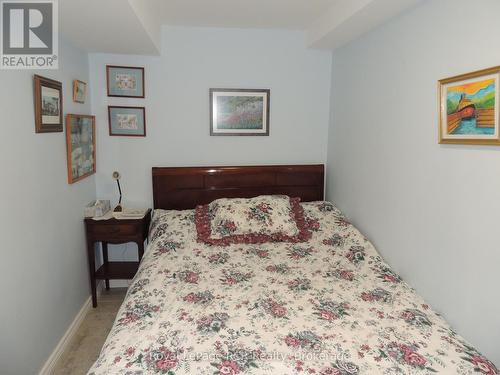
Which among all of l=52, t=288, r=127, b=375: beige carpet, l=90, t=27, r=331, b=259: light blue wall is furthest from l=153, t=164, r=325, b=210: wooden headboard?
l=52, t=288, r=127, b=375: beige carpet

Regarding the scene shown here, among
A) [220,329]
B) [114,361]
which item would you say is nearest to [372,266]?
[220,329]

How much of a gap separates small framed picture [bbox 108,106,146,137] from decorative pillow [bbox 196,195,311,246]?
0.95 m

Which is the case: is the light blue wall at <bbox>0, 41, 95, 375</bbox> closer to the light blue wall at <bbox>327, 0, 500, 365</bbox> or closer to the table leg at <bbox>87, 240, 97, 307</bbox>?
the table leg at <bbox>87, 240, 97, 307</bbox>

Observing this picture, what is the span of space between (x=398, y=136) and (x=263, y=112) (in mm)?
1382

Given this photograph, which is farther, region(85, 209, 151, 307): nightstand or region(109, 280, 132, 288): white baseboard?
region(109, 280, 132, 288): white baseboard

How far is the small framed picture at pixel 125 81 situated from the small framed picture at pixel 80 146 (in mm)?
326

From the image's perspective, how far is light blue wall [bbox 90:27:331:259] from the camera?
315 cm

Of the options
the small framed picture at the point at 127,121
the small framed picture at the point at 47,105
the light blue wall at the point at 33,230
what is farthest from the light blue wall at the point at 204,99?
the small framed picture at the point at 47,105

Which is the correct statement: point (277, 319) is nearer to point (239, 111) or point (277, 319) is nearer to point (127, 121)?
point (239, 111)

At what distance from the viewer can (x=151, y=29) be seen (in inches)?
102

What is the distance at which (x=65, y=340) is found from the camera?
251 cm

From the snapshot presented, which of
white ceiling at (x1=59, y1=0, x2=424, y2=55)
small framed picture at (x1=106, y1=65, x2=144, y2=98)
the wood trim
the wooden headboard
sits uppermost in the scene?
white ceiling at (x1=59, y1=0, x2=424, y2=55)

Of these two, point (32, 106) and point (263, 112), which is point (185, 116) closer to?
point (263, 112)

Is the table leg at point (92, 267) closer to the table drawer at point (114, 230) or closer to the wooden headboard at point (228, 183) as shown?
the table drawer at point (114, 230)
